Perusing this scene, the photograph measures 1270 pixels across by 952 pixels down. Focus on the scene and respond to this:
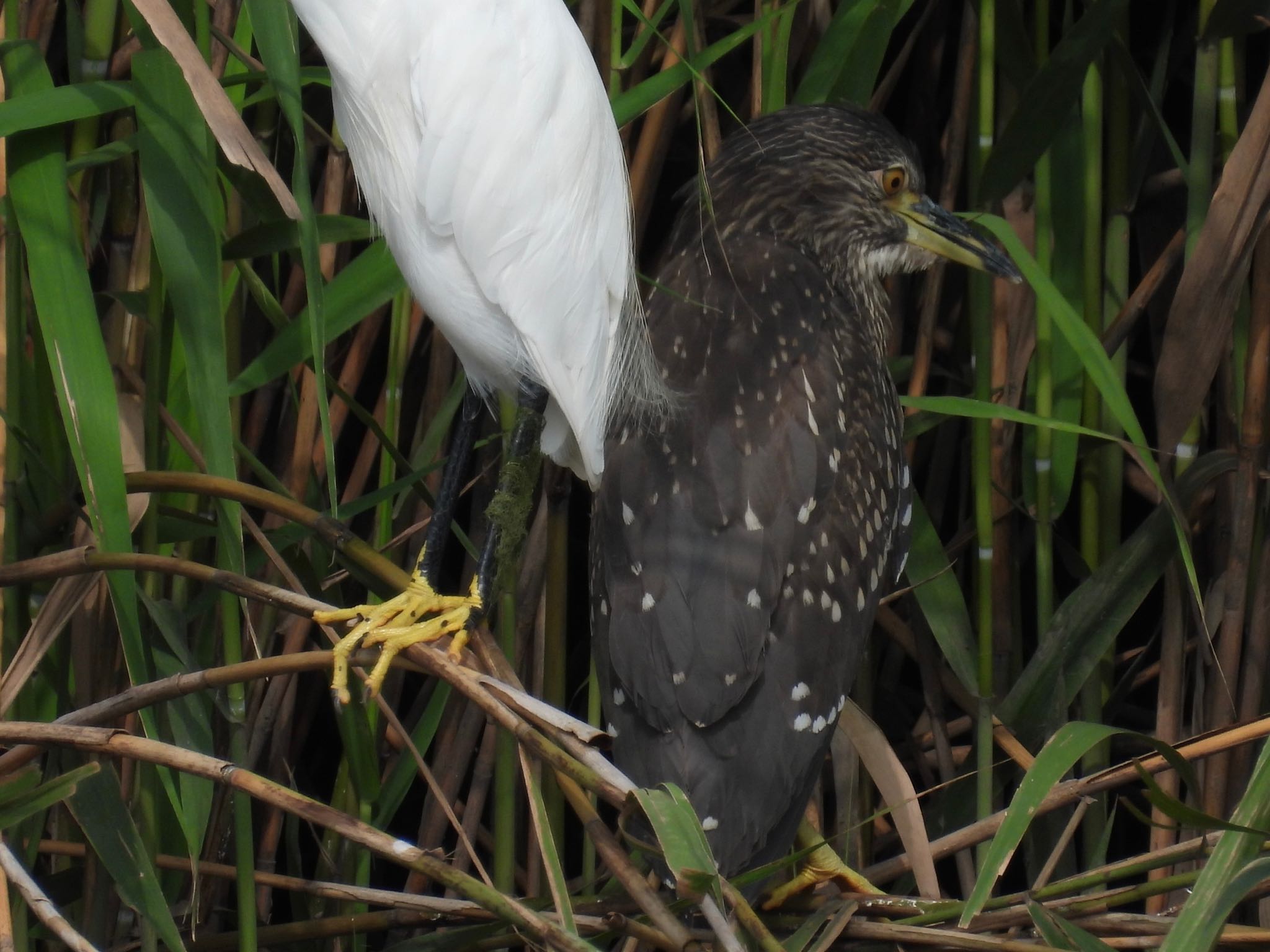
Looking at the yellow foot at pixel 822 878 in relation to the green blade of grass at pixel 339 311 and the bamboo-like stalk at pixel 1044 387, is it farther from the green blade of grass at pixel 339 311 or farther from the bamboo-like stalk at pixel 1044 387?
the green blade of grass at pixel 339 311

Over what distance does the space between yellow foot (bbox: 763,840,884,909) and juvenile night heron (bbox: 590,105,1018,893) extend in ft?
0.51

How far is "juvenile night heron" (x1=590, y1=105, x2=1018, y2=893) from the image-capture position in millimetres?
1131

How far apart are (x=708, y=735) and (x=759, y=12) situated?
0.71m

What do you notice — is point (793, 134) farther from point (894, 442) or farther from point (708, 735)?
point (708, 735)

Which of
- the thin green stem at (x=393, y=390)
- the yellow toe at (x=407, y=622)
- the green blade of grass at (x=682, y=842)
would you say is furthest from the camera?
the thin green stem at (x=393, y=390)

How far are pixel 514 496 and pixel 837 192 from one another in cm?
64

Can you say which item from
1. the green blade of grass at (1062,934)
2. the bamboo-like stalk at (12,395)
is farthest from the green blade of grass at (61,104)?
the green blade of grass at (1062,934)

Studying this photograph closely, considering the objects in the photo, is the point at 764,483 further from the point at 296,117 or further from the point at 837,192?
the point at 296,117

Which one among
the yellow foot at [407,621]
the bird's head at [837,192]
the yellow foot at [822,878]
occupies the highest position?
the bird's head at [837,192]

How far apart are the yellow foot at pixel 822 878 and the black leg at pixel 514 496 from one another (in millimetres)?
453

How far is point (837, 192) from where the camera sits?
1.55 meters

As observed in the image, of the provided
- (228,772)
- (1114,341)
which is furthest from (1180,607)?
(228,772)

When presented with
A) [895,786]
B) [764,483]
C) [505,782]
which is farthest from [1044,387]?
[505,782]

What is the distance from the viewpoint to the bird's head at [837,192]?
1493 millimetres
